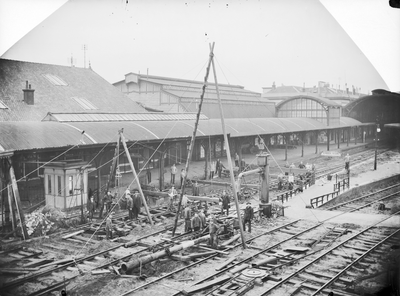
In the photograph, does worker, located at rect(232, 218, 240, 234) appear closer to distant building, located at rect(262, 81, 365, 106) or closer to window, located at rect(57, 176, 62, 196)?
window, located at rect(57, 176, 62, 196)

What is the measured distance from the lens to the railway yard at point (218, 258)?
36.0 feet

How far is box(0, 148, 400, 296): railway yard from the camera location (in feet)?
36.0

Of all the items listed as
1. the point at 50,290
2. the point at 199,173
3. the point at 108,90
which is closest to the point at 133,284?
the point at 50,290

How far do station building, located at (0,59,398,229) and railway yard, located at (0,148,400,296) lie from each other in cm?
347

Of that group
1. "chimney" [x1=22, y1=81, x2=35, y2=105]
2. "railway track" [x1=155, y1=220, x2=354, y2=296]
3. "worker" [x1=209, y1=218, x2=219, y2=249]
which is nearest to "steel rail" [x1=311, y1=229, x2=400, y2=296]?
"railway track" [x1=155, y1=220, x2=354, y2=296]

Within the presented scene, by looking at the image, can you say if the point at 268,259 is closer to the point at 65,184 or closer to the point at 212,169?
the point at 65,184

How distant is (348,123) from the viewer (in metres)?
40.5

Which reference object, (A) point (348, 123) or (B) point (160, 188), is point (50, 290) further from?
(A) point (348, 123)

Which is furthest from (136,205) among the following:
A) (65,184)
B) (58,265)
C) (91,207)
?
(58,265)

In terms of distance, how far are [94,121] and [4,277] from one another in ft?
44.3

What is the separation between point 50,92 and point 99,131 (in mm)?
7970

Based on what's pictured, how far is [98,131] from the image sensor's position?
20797 mm

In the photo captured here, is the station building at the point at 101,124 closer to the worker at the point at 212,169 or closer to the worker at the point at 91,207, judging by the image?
the worker at the point at 91,207

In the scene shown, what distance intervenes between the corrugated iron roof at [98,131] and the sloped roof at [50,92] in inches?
157
